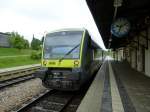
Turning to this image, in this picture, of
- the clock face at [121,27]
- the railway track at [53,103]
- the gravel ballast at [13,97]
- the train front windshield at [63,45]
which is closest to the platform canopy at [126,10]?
the clock face at [121,27]

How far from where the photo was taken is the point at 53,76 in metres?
10.2

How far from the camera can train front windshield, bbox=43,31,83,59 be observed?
10.4 m

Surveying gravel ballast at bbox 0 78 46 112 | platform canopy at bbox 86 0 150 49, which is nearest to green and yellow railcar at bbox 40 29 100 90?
gravel ballast at bbox 0 78 46 112

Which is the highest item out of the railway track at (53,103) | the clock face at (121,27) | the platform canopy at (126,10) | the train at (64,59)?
the platform canopy at (126,10)

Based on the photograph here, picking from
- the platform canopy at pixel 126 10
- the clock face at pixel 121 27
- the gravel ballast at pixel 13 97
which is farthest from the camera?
the clock face at pixel 121 27

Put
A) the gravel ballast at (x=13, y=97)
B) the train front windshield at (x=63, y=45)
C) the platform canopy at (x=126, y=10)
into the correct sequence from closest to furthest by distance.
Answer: the gravel ballast at (x=13, y=97), the train front windshield at (x=63, y=45), the platform canopy at (x=126, y=10)

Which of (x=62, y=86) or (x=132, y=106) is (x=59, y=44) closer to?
(x=62, y=86)

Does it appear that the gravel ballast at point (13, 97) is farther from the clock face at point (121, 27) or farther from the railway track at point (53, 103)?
the clock face at point (121, 27)

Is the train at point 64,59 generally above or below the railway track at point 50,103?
above

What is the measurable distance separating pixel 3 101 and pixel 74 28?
446 centimetres

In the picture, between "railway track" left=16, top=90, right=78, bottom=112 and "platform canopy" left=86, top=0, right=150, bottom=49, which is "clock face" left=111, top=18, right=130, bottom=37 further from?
"railway track" left=16, top=90, right=78, bottom=112

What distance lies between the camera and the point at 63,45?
422 inches

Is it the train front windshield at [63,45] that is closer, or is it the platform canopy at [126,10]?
the train front windshield at [63,45]

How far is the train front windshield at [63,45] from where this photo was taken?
34.1 feet
